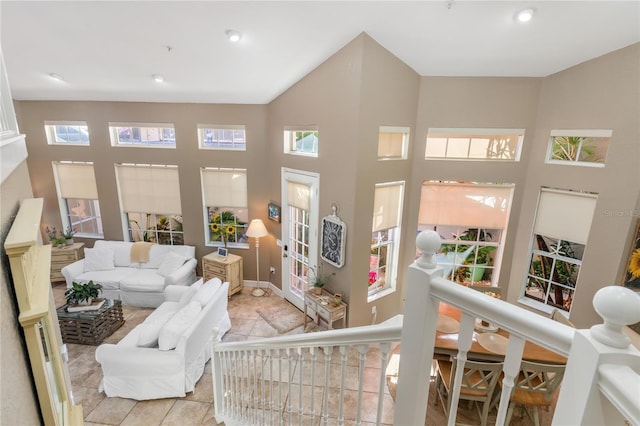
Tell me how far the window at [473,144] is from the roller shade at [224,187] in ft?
11.2

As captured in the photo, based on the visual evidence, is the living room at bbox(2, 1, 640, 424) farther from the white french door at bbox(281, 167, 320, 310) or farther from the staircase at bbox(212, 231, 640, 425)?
the staircase at bbox(212, 231, 640, 425)

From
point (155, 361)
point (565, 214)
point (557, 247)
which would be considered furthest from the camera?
point (557, 247)

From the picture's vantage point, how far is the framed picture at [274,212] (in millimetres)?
5578

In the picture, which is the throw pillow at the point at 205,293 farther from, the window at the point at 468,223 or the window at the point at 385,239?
the window at the point at 468,223

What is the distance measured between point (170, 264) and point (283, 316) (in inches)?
91.9

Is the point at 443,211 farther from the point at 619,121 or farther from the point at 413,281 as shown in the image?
the point at 413,281

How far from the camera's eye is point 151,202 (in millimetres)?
6246

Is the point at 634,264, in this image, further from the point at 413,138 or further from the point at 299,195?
the point at 299,195

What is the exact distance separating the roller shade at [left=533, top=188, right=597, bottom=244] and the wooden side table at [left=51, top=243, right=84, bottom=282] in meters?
8.28

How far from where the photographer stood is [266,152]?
5711 mm

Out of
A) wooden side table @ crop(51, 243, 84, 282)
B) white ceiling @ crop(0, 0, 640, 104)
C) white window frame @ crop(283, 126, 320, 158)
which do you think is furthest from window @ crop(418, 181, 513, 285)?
wooden side table @ crop(51, 243, 84, 282)

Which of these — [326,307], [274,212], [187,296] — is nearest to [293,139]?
[274,212]

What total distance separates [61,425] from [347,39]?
420cm

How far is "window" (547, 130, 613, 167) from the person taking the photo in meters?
3.71
